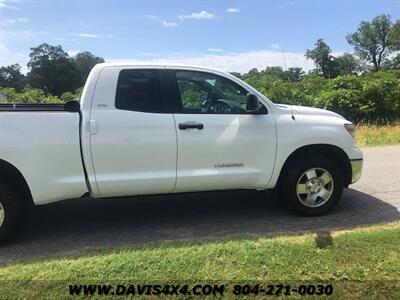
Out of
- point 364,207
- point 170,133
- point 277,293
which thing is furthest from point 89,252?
point 364,207

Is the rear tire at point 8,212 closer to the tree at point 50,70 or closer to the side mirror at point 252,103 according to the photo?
the side mirror at point 252,103

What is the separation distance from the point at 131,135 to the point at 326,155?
7.93 ft

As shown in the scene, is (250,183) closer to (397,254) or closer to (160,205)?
(160,205)

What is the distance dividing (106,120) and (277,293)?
8.18 feet

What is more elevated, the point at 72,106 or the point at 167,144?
the point at 72,106

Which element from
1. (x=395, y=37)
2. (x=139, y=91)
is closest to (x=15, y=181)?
(x=139, y=91)

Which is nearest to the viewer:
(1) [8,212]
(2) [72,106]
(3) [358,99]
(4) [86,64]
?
(1) [8,212]

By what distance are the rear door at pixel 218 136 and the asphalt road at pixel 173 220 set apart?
496mm

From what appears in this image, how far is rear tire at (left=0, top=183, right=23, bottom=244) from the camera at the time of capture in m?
4.76

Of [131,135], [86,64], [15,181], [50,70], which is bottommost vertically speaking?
[15,181]

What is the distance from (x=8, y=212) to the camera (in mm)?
4789

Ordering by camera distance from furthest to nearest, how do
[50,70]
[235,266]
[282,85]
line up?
[50,70], [282,85], [235,266]

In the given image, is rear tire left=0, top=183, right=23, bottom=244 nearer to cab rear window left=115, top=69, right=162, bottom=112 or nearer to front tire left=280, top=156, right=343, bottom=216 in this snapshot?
cab rear window left=115, top=69, right=162, bottom=112

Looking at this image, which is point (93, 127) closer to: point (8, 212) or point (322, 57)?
point (8, 212)
